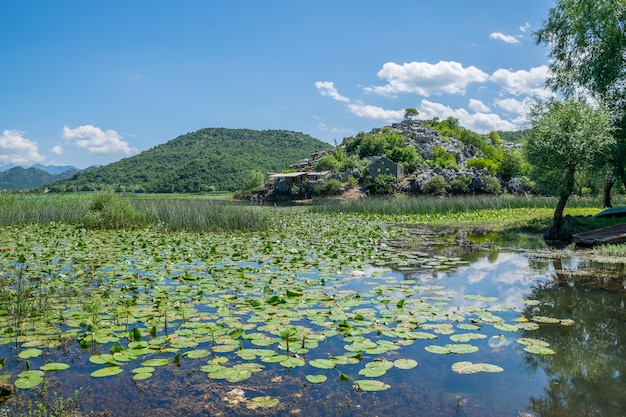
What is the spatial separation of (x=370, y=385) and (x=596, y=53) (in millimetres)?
17549

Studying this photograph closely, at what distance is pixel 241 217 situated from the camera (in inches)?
610

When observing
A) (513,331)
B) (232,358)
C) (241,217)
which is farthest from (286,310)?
(241,217)

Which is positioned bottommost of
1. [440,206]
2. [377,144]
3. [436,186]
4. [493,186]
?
[440,206]

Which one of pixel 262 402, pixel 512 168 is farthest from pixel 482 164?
pixel 262 402

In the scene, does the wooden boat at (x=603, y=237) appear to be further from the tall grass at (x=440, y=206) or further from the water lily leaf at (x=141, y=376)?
the water lily leaf at (x=141, y=376)

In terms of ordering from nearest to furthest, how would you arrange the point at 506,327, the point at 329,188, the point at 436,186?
1. the point at 506,327
2. the point at 436,186
3. the point at 329,188

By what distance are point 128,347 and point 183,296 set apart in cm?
183

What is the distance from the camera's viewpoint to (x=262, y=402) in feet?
10.6

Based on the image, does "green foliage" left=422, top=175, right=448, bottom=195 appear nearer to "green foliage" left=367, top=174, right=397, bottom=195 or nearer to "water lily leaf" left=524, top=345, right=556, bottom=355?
"green foliage" left=367, top=174, right=397, bottom=195

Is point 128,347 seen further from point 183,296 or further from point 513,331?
point 513,331

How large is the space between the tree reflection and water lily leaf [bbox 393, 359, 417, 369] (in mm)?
978

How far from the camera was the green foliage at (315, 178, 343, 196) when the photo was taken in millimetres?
45250

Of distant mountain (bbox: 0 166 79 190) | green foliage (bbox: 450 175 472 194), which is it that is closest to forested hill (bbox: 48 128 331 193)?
green foliage (bbox: 450 175 472 194)

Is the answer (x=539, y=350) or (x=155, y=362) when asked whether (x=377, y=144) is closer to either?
(x=539, y=350)
